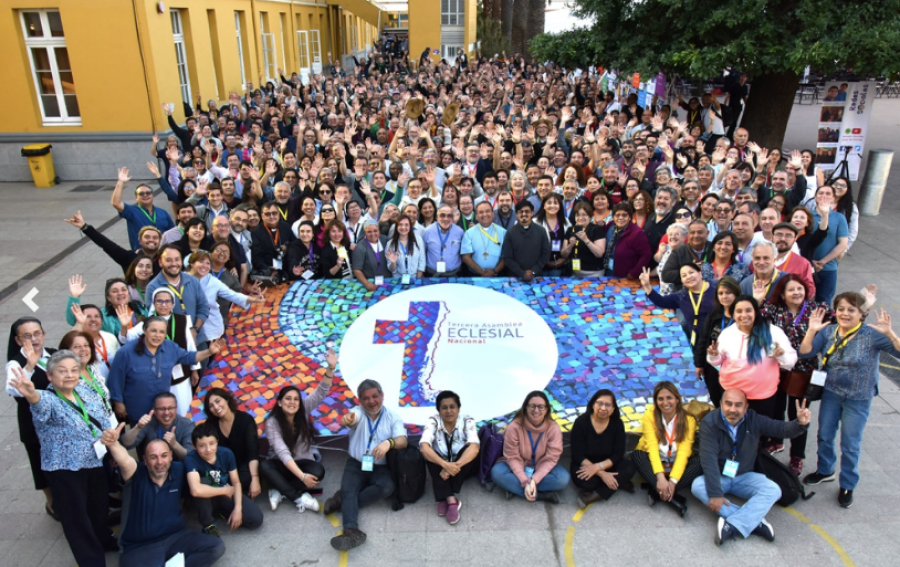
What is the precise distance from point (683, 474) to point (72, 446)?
4.02 m

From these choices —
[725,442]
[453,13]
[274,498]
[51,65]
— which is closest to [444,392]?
[274,498]

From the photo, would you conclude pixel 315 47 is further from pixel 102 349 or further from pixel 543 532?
pixel 543 532

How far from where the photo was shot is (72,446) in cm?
395

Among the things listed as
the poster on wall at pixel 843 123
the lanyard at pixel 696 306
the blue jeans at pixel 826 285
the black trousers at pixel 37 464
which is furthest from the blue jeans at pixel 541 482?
the poster on wall at pixel 843 123

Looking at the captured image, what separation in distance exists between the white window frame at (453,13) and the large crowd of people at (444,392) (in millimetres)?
24728

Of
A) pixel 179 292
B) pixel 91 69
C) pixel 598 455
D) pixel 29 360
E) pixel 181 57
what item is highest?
pixel 181 57

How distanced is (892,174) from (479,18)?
28216 millimetres

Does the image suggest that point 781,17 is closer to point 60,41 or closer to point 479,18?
point 60,41

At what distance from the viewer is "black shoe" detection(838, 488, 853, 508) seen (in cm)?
461

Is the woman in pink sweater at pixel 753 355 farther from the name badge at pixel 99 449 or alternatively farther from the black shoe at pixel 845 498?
the name badge at pixel 99 449

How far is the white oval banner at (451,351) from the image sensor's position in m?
5.29

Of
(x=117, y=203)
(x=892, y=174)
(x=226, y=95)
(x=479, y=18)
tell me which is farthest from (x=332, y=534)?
(x=479, y=18)

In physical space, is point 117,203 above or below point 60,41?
below

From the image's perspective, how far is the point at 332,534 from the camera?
14.8ft
